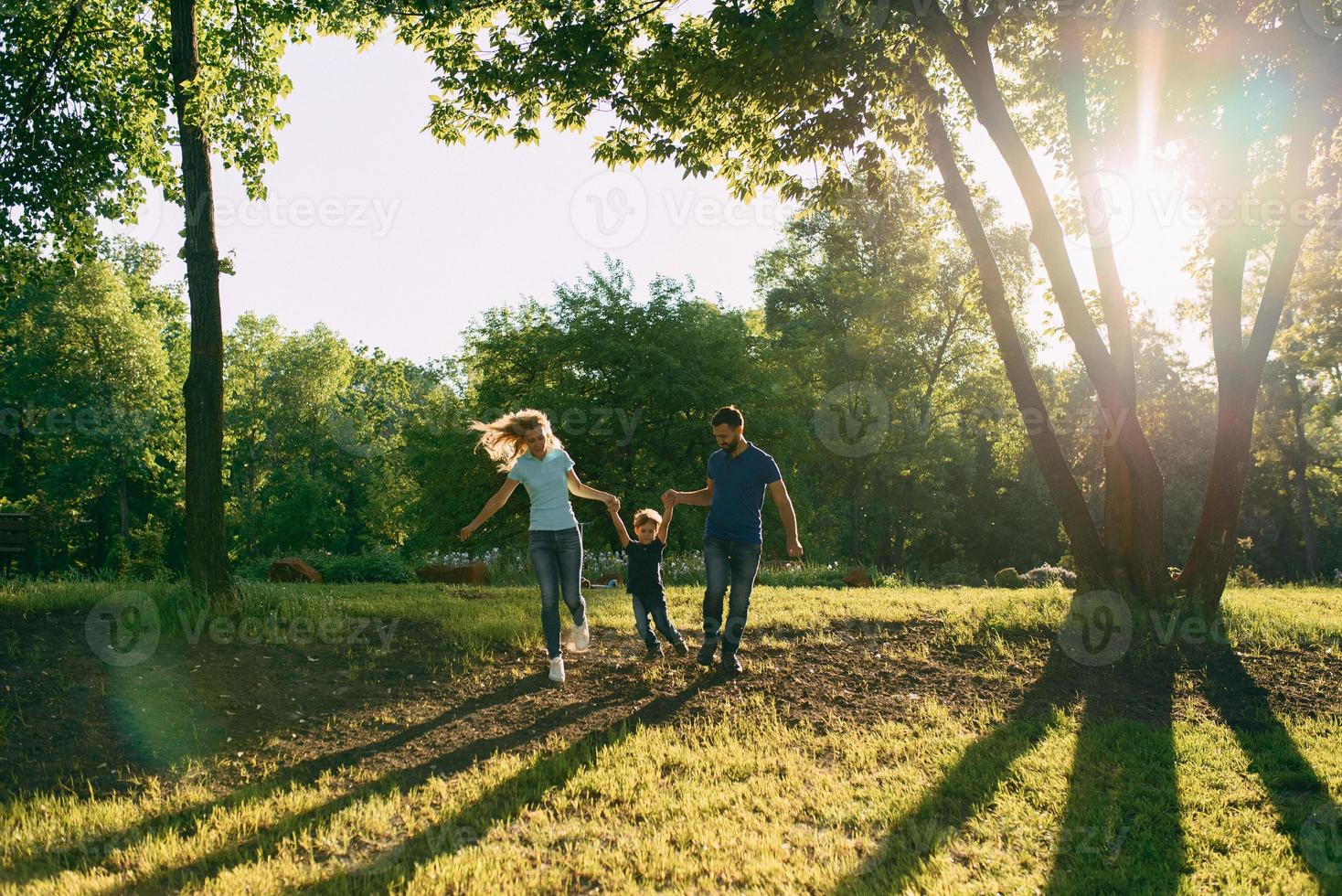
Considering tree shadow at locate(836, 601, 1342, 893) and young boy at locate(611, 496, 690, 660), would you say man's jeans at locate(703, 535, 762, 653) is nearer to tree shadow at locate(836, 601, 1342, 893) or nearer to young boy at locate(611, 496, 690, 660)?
young boy at locate(611, 496, 690, 660)

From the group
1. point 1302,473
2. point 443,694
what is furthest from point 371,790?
point 1302,473

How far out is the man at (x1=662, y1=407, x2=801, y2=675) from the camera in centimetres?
707

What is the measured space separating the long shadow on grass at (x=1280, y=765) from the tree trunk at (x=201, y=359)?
856cm

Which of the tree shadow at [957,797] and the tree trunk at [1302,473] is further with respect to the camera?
the tree trunk at [1302,473]

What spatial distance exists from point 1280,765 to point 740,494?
4079 mm

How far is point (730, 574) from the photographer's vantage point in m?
7.45

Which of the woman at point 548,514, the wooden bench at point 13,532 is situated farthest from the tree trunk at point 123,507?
the woman at point 548,514

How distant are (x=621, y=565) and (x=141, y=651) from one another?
13.5 meters

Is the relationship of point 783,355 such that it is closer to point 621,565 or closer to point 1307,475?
point 621,565

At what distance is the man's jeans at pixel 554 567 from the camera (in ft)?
22.9

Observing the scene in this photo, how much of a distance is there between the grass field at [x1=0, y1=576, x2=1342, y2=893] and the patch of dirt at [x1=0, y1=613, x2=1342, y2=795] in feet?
0.11

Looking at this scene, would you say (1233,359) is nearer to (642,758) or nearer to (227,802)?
(642,758)

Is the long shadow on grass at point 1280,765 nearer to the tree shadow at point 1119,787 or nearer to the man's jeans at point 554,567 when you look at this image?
the tree shadow at point 1119,787

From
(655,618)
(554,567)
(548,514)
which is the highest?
(548,514)
